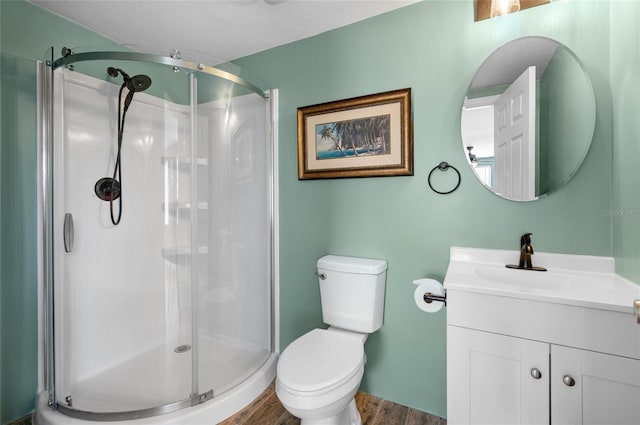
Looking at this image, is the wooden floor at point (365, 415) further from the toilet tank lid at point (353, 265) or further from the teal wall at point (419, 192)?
the toilet tank lid at point (353, 265)

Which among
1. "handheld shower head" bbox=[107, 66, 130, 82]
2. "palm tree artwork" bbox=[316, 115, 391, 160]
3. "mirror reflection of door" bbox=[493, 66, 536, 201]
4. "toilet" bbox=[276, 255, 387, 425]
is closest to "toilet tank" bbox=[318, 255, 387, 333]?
"toilet" bbox=[276, 255, 387, 425]

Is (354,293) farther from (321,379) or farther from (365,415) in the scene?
(365,415)

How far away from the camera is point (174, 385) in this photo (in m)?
1.72

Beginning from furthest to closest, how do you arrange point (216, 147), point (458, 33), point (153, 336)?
point (153, 336) < point (216, 147) < point (458, 33)

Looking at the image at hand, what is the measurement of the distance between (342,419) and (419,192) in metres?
1.21

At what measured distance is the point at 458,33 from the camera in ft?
5.14

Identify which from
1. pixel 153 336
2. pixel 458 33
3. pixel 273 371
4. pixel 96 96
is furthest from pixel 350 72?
pixel 153 336

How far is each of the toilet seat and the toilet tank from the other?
0.10 metres

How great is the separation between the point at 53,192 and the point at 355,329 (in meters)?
1.78

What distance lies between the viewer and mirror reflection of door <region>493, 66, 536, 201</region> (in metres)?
1.40

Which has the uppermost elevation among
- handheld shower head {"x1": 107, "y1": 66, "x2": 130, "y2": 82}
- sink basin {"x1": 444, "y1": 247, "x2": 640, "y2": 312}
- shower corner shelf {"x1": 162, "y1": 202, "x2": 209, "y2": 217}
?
handheld shower head {"x1": 107, "y1": 66, "x2": 130, "y2": 82}

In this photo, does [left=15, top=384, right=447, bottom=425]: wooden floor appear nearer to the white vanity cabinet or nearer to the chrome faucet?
the white vanity cabinet

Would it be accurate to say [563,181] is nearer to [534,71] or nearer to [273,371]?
[534,71]

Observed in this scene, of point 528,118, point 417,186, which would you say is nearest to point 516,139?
point 528,118
